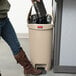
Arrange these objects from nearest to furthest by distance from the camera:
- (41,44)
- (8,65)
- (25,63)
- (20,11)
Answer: (25,63) → (41,44) → (8,65) → (20,11)

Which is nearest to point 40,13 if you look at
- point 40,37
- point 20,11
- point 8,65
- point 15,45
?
point 40,37

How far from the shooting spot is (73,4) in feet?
7.12

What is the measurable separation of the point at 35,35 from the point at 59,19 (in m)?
0.36

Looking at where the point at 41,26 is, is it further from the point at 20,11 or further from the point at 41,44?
the point at 20,11

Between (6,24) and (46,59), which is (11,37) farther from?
(46,59)

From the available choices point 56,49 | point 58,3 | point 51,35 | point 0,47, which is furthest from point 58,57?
point 0,47

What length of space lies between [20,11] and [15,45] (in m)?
1.81

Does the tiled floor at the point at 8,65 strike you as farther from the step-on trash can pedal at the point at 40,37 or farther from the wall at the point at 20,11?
the wall at the point at 20,11

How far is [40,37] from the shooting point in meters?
2.35

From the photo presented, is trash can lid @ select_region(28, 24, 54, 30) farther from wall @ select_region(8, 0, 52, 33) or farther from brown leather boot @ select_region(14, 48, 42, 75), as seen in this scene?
wall @ select_region(8, 0, 52, 33)

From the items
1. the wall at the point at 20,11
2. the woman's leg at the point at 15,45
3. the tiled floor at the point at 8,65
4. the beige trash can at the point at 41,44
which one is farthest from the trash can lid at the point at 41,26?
the wall at the point at 20,11

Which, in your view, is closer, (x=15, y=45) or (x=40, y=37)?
(x=15, y=45)

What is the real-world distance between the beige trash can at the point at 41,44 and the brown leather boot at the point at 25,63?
0.44ft

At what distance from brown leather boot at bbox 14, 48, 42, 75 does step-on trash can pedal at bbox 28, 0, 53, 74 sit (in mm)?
129
